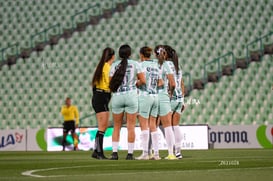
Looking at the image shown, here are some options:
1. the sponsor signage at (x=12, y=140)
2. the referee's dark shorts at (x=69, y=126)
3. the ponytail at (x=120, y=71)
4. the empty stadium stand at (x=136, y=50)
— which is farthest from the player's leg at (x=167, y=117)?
the empty stadium stand at (x=136, y=50)

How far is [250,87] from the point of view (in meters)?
27.6

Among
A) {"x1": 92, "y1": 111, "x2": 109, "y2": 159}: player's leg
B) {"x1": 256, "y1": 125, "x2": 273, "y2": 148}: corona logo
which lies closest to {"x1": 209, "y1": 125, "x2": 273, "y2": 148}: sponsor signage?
{"x1": 256, "y1": 125, "x2": 273, "y2": 148}: corona logo

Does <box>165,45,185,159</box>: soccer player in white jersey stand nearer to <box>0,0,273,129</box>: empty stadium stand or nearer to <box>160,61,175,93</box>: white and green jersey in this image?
<box>160,61,175,93</box>: white and green jersey

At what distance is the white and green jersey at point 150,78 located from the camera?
1333 centimetres

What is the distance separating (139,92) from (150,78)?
36 cm

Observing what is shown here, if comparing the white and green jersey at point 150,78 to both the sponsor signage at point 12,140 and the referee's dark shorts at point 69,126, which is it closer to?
the referee's dark shorts at point 69,126

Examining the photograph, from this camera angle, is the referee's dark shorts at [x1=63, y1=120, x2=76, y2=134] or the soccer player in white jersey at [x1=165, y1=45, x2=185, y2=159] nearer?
the soccer player in white jersey at [x1=165, y1=45, x2=185, y2=159]

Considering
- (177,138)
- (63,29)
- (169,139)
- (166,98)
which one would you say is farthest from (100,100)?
(63,29)

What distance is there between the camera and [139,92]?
13.5 m

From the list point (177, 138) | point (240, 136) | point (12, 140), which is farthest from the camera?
point (12, 140)

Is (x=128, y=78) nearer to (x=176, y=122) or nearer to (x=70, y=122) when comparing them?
(x=176, y=122)

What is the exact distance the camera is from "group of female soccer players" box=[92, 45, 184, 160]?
516 inches

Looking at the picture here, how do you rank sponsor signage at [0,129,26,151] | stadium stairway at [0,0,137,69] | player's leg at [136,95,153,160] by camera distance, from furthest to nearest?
stadium stairway at [0,0,137,69]
sponsor signage at [0,129,26,151]
player's leg at [136,95,153,160]

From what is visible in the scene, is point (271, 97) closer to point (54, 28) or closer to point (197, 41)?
point (197, 41)
